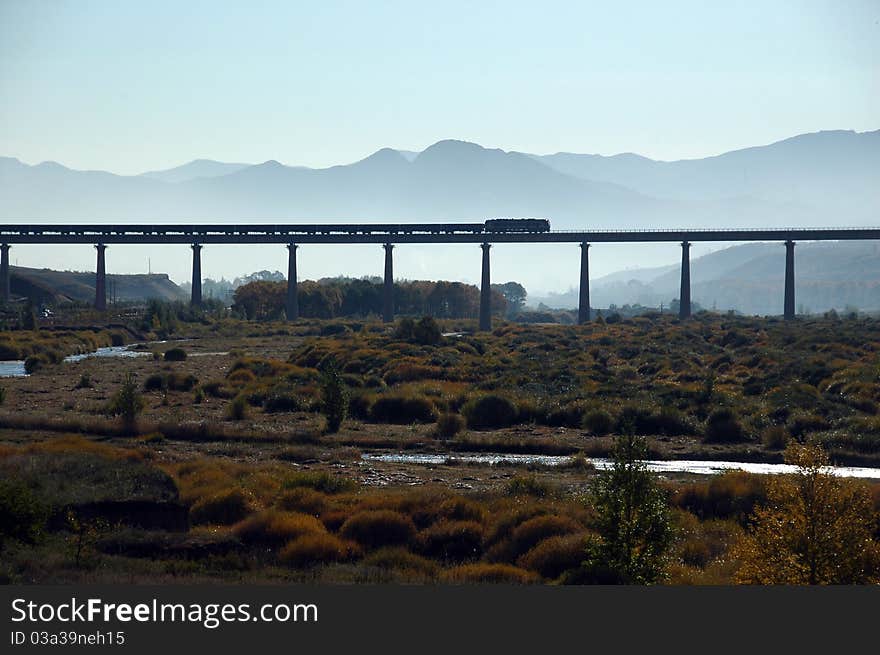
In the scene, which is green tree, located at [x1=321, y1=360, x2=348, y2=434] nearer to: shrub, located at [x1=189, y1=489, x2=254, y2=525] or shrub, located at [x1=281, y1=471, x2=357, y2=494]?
shrub, located at [x1=281, y1=471, x2=357, y2=494]

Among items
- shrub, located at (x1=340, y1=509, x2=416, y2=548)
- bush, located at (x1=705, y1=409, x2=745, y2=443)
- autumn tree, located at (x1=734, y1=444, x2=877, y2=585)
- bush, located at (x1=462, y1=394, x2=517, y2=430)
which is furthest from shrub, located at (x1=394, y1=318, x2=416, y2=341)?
autumn tree, located at (x1=734, y1=444, x2=877, y2=585)

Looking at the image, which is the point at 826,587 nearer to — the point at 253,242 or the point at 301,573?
the point at 301,573

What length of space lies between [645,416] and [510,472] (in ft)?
46.6

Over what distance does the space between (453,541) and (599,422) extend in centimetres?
2329

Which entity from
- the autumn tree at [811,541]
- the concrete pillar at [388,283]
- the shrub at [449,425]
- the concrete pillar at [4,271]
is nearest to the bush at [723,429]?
the shrub at [449,425]

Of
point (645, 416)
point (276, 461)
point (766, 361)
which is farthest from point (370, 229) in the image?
point (276, 461)

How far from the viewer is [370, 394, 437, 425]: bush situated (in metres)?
50.6

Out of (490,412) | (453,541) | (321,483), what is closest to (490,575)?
(453,541)

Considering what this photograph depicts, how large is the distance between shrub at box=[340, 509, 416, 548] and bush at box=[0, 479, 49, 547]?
266 inches

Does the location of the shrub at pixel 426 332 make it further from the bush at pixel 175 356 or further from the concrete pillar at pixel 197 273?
the concrete pillar at pixel 197 273

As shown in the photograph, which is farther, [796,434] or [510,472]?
[796,434]

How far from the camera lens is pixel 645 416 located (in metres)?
48.3

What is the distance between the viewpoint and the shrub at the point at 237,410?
50.2 metres

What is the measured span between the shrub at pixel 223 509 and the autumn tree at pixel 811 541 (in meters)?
12.9
